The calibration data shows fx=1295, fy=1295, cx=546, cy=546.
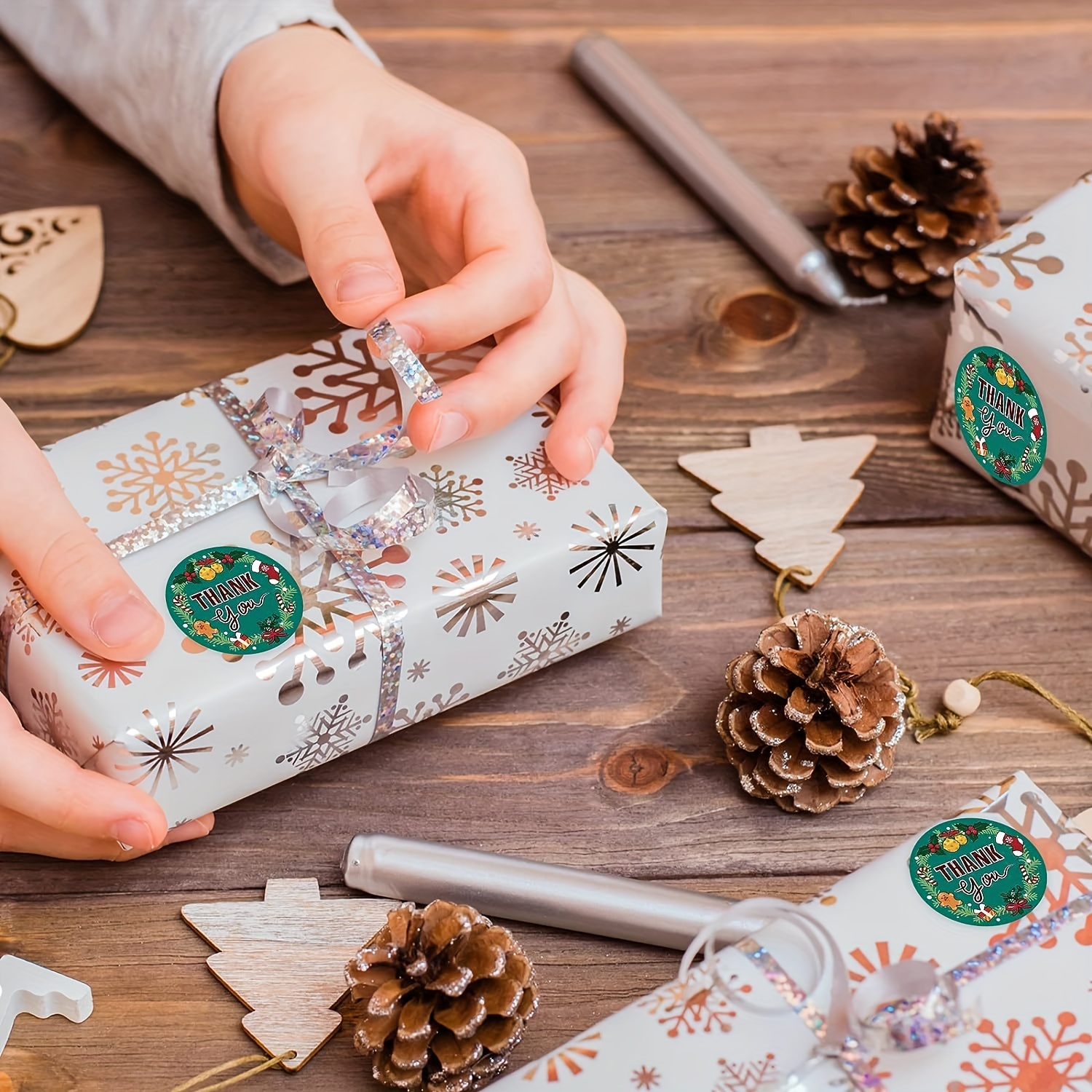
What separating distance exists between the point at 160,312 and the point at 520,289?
32 cm

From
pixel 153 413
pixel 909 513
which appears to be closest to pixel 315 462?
pixel 153 413

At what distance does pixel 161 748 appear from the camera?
601mm

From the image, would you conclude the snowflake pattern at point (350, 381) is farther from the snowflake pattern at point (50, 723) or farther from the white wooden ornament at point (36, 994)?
the white wooden ornament at point (36, 994)

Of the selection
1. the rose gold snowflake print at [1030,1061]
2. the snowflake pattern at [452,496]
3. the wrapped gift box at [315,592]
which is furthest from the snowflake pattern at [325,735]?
the rose gold snowflake print at [1030,1061]

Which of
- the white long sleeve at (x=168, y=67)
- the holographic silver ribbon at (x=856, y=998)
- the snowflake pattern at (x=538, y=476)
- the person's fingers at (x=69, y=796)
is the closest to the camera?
the holographic silver ribbon at (x=856, y=998)

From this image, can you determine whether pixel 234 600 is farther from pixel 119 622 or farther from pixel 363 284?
pixel 363 284

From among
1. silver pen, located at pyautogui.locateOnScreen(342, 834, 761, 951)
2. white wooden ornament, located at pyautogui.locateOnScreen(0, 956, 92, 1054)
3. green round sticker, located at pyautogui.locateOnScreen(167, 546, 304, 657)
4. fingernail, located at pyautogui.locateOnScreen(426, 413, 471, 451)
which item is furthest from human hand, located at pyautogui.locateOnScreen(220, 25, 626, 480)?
white wooden ornament, located at pyautogui.locateOnScreen(0, 956, 92, 1054)

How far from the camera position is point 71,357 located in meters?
0.86

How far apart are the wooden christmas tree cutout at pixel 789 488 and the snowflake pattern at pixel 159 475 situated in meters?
0.30

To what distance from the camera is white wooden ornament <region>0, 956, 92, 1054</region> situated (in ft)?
1.95

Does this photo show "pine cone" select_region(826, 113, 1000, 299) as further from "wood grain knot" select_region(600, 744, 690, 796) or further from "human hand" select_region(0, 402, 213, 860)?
"human hand" select_region(0, 402, 213, 860)

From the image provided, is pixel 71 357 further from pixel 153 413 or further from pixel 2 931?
pixel 2 931

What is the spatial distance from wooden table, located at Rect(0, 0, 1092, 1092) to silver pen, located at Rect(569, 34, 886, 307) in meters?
0.02

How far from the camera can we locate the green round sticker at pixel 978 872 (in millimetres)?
542
